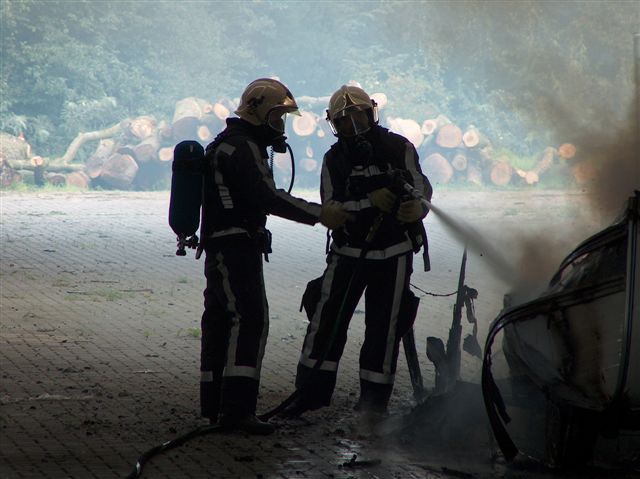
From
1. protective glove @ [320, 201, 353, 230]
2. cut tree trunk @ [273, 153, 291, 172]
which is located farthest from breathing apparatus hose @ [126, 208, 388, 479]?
cut tree trunk @ [273, 153, 291, 172]

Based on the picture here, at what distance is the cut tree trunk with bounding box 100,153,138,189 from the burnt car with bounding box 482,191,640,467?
24088 millimetres

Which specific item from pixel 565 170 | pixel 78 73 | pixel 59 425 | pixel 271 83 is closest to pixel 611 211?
pixel 271 83

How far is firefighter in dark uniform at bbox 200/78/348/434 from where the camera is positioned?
6180 millimetres

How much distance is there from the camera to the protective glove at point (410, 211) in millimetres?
6402

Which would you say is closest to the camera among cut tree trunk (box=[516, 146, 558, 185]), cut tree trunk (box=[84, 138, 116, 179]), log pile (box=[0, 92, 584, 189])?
cut tree trunk (box=[516, 146, 558, 185])

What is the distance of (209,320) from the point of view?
646cm

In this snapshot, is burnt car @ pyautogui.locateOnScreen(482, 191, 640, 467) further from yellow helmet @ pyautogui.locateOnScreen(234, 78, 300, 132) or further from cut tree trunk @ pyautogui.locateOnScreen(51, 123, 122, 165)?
cut tree trunk @ pyautogui.locateOnScreen(51, 123, 122, 165)

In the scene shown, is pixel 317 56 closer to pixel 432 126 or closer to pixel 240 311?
pixel 432 126

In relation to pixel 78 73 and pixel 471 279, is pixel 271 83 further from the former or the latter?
pixel 78 73

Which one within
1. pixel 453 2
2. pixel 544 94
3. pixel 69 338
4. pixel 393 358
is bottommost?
pixel 69 338

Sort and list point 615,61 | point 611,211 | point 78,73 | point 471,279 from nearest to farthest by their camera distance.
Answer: point 611,211 < point 471,279 < point 615,61 < point 78,73

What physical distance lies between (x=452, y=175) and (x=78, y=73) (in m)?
13.3

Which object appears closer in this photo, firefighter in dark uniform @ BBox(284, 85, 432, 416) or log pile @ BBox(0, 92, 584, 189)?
firefighter in dark uniform @ BBox(284, 85, 432, 416)

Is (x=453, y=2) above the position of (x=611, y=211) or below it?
above
